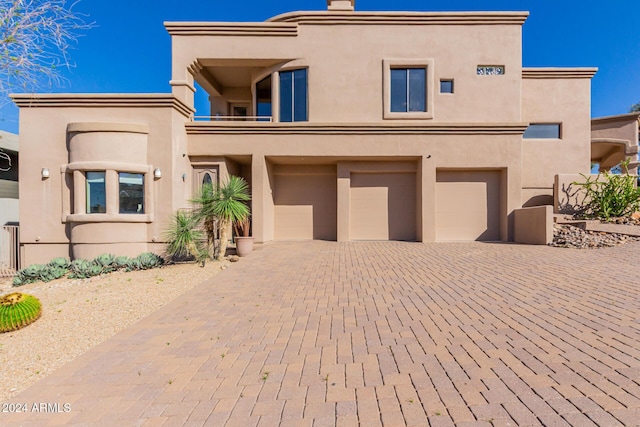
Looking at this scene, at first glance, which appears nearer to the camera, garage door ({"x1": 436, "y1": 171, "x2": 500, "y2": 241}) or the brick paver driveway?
the brick paver driveway

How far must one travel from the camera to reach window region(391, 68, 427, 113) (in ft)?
45.1

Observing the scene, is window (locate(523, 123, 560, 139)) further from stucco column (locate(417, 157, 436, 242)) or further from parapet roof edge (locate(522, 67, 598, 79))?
stucco column (locate(417, 157, 436, 242))

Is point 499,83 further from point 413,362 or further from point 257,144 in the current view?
point 413,362

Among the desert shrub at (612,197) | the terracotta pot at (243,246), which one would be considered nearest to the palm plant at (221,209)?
the terracotta pot at (243,246)

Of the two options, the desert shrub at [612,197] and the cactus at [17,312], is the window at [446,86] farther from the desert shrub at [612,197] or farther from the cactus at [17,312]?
the cactus at [17,312]

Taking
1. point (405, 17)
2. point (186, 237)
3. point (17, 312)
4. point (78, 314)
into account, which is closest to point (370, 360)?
point (78, 314)

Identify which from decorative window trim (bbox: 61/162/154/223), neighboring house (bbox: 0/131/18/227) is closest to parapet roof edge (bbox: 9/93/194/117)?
neighboring house (bbox: 0/131/18/227)

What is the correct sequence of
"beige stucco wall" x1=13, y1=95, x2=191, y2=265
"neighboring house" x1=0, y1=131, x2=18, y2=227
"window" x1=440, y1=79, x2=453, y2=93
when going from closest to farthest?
"beige stucco wall" x1=13, y1=95, x2=191, y2=265, "neighboring house" x1=0, y1=131, x2=18, y2=227, "window" x1=440, y1=79, x2=453, y2=93

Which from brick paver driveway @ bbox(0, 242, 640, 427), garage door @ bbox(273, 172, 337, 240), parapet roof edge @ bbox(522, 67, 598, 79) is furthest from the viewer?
parapet roof edge @ bbox(522, 67, 598, 79)

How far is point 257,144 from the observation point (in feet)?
42.1

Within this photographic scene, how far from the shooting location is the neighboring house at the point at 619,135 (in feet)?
55.4

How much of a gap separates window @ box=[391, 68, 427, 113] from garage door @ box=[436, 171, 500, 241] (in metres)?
Result: 3.56

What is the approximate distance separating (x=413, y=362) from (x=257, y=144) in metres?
11.3

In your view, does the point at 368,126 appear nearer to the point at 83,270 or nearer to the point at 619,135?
the point at 83,270
